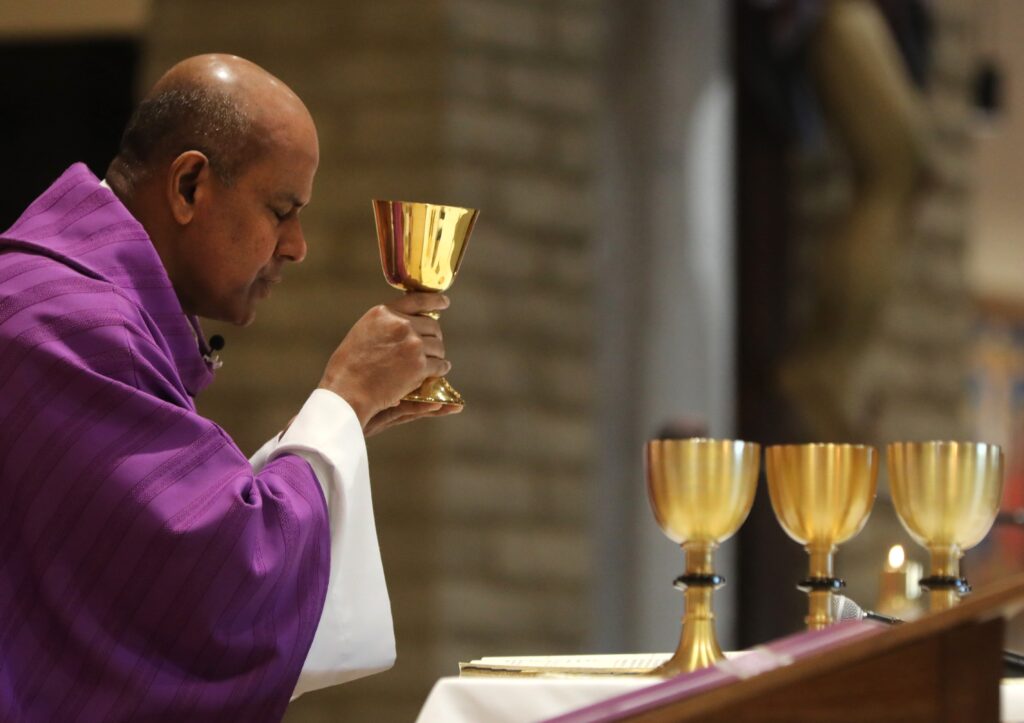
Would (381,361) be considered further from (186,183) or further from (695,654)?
(695,654)

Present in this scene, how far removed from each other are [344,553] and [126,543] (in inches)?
10.3

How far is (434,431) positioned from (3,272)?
113 inches

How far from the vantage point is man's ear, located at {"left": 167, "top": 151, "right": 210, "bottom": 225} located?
2.21 meters

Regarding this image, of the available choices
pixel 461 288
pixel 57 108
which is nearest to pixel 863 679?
pixel 461 288

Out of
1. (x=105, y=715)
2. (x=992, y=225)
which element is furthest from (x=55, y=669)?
(x=992, y=225)

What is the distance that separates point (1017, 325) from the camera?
25.0 feet

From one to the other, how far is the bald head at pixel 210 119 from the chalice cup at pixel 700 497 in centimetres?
62

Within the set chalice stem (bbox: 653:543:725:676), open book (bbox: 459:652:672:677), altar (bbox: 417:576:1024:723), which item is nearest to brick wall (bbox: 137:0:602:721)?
open book (bbox: 459:652:672:677)

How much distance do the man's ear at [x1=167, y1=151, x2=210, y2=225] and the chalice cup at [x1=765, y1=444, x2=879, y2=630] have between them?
0.75 metres

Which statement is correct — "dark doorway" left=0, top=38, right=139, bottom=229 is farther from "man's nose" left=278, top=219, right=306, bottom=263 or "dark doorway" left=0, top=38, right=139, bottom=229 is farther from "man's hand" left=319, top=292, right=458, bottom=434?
"man's hand" left=319, top=292, right=458, bottom=434

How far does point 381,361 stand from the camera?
2.11m

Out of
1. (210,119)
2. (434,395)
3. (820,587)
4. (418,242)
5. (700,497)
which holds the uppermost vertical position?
(210,119)

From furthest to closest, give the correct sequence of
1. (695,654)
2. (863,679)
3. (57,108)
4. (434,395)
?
(57,108), (434,395), (695,654), (863,679)

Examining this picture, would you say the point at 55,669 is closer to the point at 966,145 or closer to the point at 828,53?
the point at 828,53
